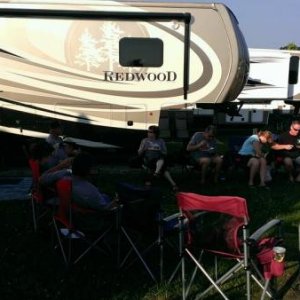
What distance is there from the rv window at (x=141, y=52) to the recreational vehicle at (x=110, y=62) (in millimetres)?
17

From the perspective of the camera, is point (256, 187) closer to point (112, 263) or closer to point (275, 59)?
point (112, 263)

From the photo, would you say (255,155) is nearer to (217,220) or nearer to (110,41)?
(110,41)

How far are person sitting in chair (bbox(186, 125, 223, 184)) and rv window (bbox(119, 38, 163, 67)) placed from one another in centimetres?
150

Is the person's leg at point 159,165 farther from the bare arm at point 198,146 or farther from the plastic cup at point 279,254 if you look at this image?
the plastic cup at point 279,254

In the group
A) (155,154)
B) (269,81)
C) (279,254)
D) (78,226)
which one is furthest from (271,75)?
(279,254)

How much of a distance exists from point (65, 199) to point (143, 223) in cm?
67

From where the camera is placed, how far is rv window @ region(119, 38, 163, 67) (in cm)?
927

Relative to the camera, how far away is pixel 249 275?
3662mm

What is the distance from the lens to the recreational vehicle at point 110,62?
9.20 m

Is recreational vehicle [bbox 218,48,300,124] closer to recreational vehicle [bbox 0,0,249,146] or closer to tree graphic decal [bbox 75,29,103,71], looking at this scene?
recreational vehicle [bbox 0,0,249,146]

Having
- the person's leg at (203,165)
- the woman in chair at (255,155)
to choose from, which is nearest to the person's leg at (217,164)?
the person's leg at (203,165)

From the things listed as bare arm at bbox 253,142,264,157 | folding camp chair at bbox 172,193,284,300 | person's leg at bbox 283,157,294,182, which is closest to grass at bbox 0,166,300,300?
folding camp chair at bbox 172,193,284,300

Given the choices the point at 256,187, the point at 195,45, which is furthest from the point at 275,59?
the point at 256,187

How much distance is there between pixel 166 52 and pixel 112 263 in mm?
5357
